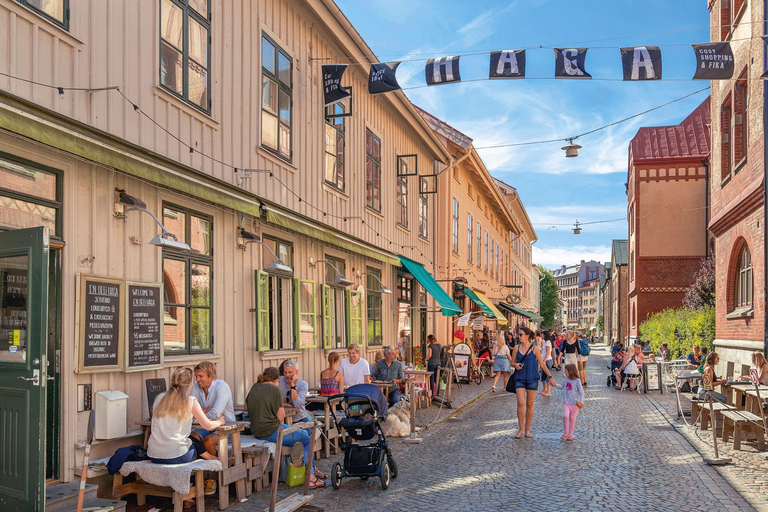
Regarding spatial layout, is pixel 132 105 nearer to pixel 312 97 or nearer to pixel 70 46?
pixel 70 46

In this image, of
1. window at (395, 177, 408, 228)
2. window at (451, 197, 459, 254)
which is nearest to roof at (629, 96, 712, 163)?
window at (451, 197, 459, 254)

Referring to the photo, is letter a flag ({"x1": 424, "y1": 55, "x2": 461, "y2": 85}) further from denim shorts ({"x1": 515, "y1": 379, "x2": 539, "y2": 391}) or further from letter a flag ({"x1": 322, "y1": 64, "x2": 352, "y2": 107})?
denim shorts ({"x1": 515, "y1": 379, "x2": 539, "y2": 391})

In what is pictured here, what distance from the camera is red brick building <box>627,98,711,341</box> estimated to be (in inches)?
1506

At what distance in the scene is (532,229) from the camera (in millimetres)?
58938

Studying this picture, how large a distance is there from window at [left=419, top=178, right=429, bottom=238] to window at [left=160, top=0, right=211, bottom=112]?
12510 mm

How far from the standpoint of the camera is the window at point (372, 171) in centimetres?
1587

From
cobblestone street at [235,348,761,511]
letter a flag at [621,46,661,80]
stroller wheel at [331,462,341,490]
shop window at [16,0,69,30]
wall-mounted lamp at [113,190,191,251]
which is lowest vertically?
cobblestone street at [235,348,761,511]

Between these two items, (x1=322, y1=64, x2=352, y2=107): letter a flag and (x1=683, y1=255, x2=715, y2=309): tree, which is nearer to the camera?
(x1=322, y1=64, x2=352, y2=107): letter a flag

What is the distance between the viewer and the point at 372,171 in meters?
16.3

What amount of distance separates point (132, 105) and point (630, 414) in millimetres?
12017

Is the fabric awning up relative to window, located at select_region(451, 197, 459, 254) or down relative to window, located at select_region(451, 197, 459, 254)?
down

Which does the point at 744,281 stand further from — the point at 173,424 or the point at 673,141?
the point at 673,141

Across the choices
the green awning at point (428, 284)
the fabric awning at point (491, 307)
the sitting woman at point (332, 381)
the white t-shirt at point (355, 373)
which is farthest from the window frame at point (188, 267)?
the fabric awning at point (491, 307)

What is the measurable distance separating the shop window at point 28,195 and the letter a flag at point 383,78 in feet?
19.7
